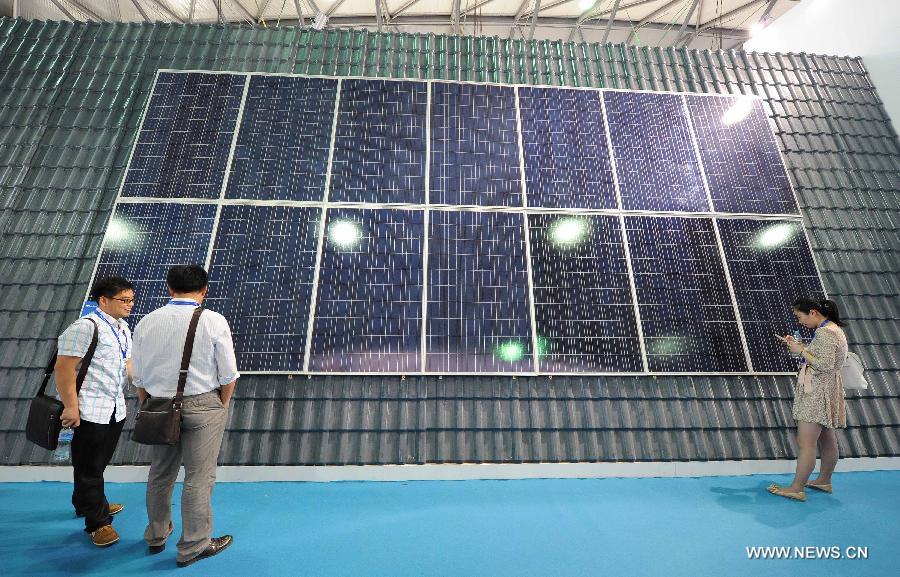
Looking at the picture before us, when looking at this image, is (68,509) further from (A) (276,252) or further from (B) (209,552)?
(A) (276,252)

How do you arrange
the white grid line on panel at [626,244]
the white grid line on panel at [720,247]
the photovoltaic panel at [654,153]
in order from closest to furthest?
the white grid line on panel at [626,244], the white grid line on panel at [720,247], the photovoltaic panel at [654,153]

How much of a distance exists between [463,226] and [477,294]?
3.17 feet

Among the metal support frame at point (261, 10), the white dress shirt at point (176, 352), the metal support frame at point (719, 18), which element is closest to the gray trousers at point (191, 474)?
the white dress shirt at point (176, 352)

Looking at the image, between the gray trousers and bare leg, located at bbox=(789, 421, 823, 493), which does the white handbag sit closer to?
bare leg, located at bbox=(789, 421, 823, 493)

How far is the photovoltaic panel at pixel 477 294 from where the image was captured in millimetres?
5293

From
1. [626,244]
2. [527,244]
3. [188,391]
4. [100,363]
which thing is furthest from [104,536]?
[626,244]

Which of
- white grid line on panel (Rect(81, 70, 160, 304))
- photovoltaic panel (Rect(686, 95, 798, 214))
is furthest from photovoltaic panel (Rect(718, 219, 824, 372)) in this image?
white grid line on panel (Rect(81, 70, 160, 304))

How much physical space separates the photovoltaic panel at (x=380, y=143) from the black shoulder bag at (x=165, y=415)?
3.08m

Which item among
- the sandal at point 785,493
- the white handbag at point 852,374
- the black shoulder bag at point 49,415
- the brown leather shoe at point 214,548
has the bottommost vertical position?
the brown leather shoe at point 214,548

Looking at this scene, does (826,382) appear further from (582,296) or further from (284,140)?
(284,140)

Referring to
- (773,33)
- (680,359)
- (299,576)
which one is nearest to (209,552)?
(299,576)

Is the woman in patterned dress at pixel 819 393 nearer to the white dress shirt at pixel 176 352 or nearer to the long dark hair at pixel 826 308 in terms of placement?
the long dark hair at pixel 826 308

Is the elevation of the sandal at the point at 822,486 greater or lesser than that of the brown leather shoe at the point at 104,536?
greater

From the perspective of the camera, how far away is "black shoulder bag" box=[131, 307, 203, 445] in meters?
3.12
